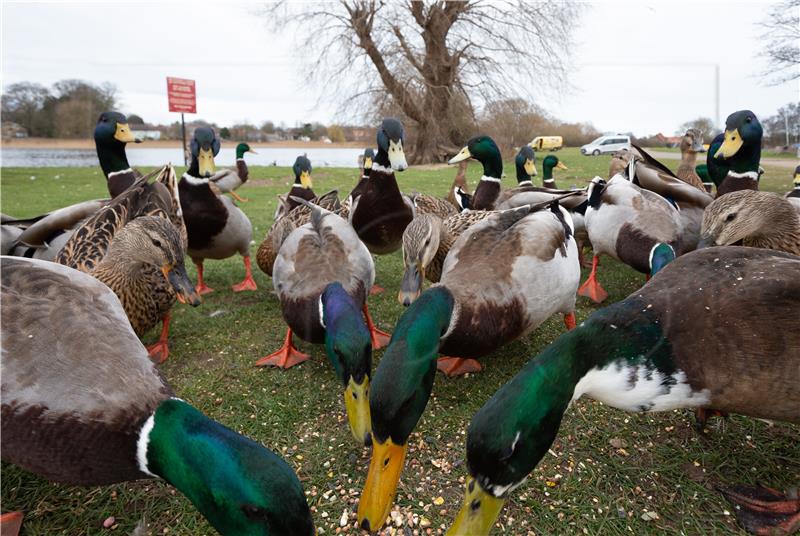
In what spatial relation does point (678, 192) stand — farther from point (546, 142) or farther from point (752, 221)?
point (546, 142)

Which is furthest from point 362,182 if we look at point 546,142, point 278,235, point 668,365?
point 546,142

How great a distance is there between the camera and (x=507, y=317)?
264 centimetres

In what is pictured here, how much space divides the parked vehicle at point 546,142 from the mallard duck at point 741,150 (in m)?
15.8

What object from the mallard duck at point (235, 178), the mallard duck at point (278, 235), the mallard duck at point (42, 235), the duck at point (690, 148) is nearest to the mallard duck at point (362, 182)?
the mallard duck at point (278, 235)

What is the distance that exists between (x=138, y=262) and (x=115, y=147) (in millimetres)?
2833

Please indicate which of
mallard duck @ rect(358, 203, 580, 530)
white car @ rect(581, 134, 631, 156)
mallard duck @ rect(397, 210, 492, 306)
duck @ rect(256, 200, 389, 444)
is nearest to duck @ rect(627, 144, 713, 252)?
mallard duck @ rect(358, 203, 580, 530)

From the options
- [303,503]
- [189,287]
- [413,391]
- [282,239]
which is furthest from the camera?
[282,239]

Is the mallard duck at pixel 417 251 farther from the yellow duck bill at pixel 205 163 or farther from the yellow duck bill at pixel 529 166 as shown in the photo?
the yellow duck bill at pixel 529 166

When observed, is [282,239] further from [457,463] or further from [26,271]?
[457,463]

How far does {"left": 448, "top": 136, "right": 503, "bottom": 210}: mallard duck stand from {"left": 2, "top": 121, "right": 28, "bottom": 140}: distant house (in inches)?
406

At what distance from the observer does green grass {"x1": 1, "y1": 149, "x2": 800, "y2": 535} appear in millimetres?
2002

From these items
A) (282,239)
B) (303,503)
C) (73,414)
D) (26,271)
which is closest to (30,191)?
(282,239)

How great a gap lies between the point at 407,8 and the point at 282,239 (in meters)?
19.6

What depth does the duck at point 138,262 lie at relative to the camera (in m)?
2.91
